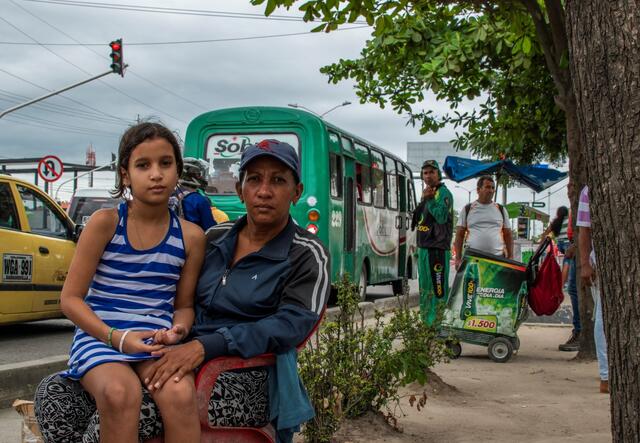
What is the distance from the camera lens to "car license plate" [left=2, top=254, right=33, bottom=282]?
9.09 m

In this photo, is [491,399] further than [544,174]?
No

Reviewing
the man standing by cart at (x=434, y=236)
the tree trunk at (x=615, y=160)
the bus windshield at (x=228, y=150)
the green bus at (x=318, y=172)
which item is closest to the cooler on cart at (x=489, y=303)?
the man standing by cart at (x=434, y=236)

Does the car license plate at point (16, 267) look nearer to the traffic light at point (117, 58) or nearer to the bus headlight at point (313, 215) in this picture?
the bus headlight at point (313, 215)

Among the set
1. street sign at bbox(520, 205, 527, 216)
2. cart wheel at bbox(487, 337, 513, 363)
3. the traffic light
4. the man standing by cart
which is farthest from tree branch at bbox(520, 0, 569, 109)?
street sign at bbox(520, 205, 527, 216)

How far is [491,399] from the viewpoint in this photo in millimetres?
6605

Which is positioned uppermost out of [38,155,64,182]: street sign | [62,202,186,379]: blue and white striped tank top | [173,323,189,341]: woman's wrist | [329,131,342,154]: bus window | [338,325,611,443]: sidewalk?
[38,155,64,182]: street sign

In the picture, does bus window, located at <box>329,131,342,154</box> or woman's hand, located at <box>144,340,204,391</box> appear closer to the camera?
woman's hand, located at <box>144,340,204,391</box>

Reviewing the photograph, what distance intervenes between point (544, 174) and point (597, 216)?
11291 millimetres

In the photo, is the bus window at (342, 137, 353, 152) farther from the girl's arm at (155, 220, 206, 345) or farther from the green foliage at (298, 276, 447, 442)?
the girl's arm at (155, 220, 206, 345)

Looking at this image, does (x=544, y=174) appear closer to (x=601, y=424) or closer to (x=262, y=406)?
(x=601, y=424)

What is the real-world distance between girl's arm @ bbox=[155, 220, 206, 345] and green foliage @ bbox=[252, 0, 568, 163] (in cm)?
516

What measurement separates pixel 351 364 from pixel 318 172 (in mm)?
9015

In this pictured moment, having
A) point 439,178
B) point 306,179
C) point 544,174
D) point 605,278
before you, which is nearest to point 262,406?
point 605,278

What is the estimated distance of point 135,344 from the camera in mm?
2541
